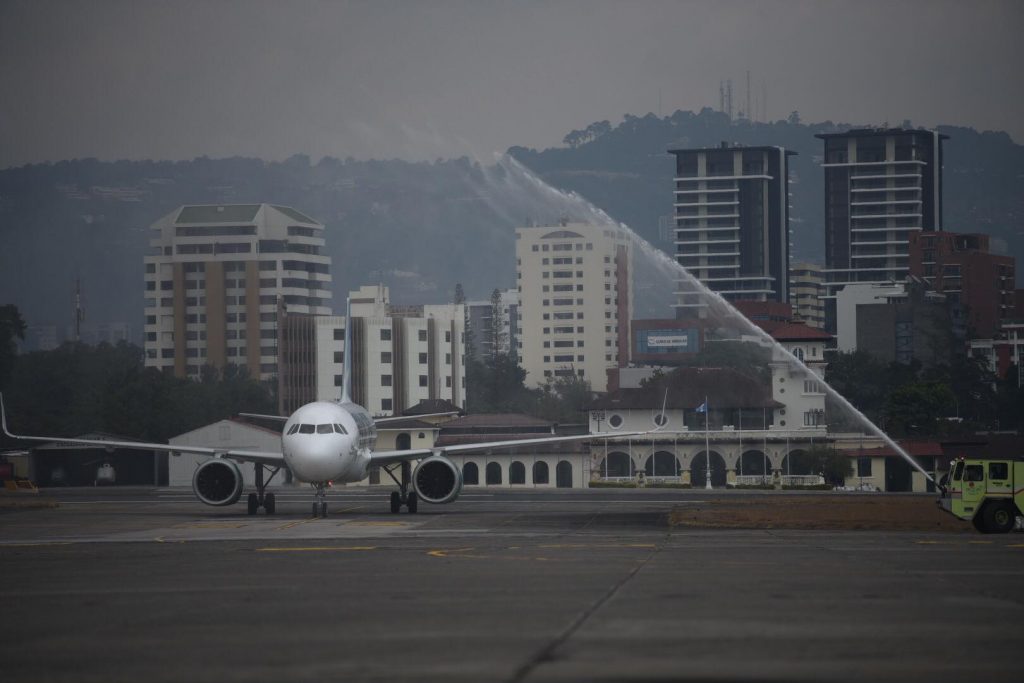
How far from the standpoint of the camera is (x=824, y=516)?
51.2 metres

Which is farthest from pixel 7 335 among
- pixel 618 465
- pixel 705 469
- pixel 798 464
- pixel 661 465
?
pixel 798 464

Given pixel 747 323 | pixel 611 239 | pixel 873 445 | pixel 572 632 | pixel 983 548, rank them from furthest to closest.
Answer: pixel 873 445, pixel 611 239, pixel 747 323, pixel 983 548, pixel 572 632

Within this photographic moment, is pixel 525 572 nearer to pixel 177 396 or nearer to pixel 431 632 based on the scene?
pixel 431 632

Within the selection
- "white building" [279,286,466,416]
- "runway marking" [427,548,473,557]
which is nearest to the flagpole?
"white building" [279,286,466,416]

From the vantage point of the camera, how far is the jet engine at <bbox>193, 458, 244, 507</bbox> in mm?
55844

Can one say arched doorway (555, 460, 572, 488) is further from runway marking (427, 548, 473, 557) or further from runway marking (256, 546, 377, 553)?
runway marking (427, 548, 473, 557)

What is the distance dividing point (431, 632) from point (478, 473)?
105962 millimetres

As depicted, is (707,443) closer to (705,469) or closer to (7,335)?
(705,469)

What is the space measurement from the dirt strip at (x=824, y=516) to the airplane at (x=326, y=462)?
5805 mm

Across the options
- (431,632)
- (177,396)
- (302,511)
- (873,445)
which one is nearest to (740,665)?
(431,632)

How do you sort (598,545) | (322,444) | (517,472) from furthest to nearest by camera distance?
(517,472) → (322,444) → (598,545)

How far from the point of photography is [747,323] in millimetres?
82250

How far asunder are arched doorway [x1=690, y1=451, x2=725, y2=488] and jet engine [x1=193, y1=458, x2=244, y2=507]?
233 feet

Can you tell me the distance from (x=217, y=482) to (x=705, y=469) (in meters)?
73.2
